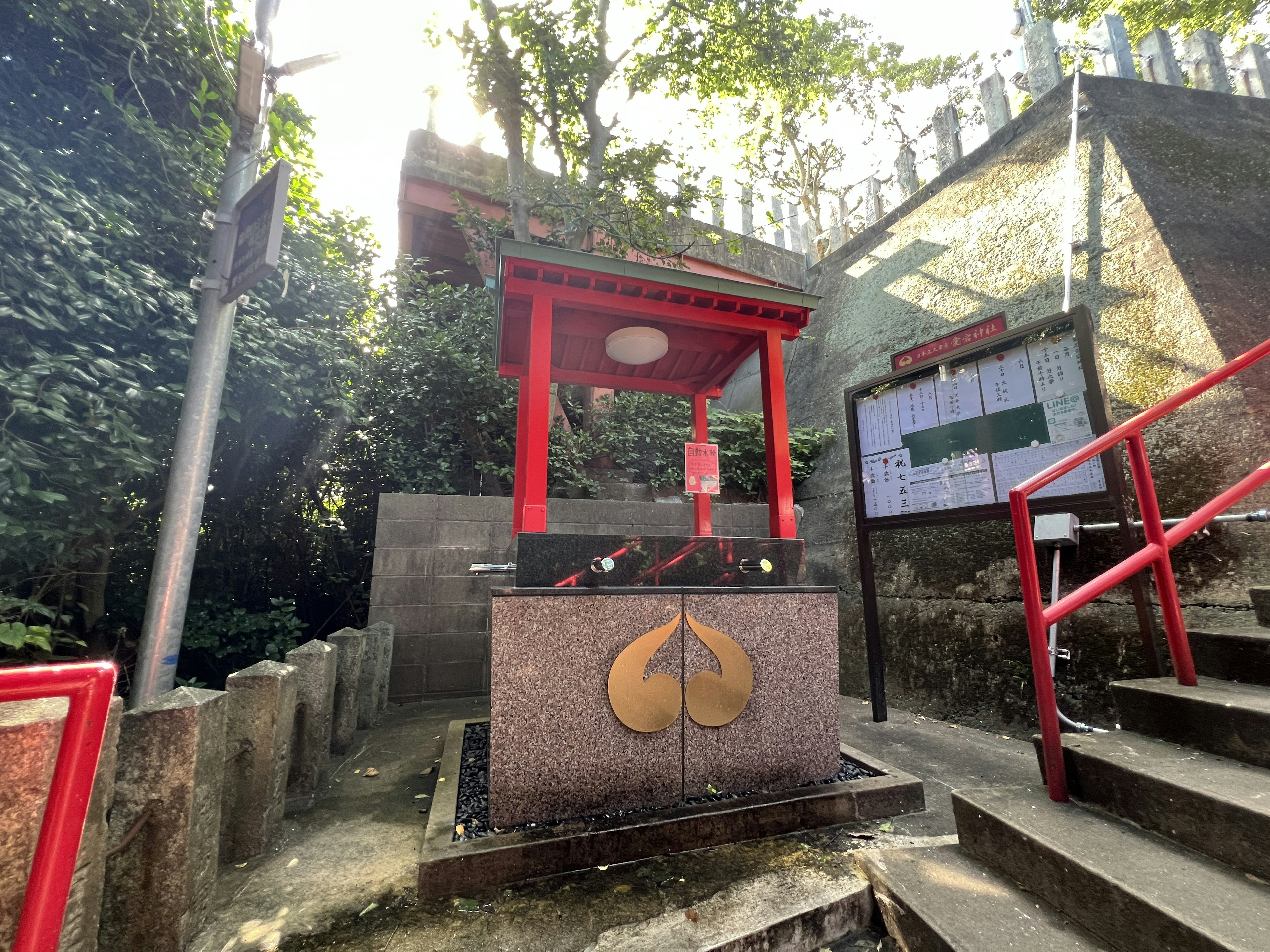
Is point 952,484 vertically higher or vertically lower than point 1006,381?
lower

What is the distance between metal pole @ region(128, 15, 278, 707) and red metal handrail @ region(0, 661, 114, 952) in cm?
323

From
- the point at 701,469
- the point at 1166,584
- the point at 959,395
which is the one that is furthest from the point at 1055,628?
the point at 701,469

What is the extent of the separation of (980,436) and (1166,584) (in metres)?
1.56

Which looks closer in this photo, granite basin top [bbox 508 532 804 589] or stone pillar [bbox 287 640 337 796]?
granite basin top [bbox 508 532 804 589]

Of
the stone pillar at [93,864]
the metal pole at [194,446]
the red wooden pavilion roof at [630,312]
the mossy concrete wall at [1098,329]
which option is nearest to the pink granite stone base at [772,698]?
the red wooden pavilion roof at [630,312]

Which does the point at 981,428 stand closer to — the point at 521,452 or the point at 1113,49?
the point at 521,452

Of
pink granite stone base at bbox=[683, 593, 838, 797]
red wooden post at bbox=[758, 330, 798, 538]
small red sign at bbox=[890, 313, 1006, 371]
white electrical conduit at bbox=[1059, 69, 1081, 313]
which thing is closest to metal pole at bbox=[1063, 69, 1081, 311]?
→ white electrical conduit at bbox=[1059, 69, 1081, 313]

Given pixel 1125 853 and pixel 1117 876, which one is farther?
pixel 1125 853

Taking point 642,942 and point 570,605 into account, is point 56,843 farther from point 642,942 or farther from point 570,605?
point 570,605

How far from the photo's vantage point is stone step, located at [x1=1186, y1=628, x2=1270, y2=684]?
8.00 feet

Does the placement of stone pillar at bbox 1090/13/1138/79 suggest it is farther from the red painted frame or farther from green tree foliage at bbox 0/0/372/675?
green tree foliage at bbox 0/0/372/675

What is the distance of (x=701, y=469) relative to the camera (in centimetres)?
401

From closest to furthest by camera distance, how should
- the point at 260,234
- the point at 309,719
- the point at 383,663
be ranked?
1. the point at 309,719
2. the point at 260,234
3. the point at 383,663

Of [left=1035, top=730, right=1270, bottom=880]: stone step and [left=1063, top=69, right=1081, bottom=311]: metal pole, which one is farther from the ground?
[left=1063, top=69, right=1081, bottom=311]: metal pole
